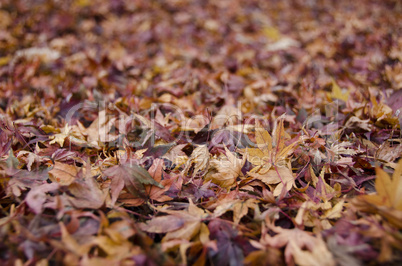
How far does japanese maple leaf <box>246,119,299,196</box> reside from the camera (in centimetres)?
85

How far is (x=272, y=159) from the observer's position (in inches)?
34.8

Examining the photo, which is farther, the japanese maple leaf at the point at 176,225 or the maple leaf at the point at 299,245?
the japanese maple leaf at the point at 176,225

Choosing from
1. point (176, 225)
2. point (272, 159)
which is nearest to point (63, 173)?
point (176, 225)

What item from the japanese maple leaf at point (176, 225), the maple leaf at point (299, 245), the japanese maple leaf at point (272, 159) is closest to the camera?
the maple leaf at point (299, 245)

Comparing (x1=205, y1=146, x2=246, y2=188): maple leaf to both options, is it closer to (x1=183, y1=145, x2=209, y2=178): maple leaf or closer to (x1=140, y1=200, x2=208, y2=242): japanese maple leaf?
(x1=183, y1=145, x2=209, y2=178): maple leaf

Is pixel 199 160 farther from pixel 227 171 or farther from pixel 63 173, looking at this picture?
pixel 63 173

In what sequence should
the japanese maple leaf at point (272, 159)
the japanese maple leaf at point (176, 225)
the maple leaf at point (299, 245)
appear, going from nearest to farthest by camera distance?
the maple leaf at point (299, 245) < the japanese maple leaf at point (176, 225) < the japanese maple leaf at point (272, 159)

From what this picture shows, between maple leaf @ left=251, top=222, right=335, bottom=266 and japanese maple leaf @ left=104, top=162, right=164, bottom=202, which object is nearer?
maple leaf @ left=251, top=222, right=335, bottom=266

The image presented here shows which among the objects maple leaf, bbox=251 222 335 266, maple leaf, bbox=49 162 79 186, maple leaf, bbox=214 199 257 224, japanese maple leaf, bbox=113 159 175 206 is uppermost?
maple leaf, bbox=49 162 79 186

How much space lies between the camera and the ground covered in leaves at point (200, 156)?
665mm

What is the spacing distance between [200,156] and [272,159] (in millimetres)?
247

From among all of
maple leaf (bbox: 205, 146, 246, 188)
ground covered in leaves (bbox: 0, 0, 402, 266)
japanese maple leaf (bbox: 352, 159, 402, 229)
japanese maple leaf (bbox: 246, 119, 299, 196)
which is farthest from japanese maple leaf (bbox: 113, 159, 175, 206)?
japanese maple leaf (bbox: 352, 159, 402, 229)

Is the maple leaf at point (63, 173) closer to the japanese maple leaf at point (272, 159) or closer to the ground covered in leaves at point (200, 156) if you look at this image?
the ground covered in leaves at point (200, 156)

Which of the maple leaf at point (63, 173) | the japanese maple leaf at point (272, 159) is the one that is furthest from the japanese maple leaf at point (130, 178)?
the japanese maple leaf at point (272, 159)
